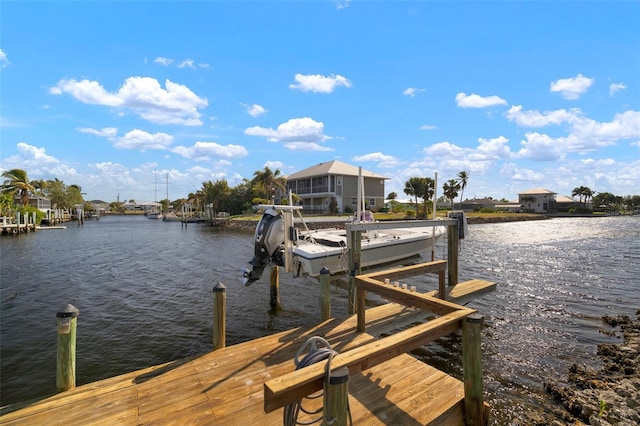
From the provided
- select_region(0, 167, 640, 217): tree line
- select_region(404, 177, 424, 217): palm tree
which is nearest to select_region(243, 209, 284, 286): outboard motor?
select_region(0, 167, 640, 217): tree line

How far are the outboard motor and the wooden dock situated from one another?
15.0ft

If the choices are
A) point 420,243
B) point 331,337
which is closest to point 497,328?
point 331,337

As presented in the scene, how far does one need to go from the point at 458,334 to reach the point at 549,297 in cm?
660

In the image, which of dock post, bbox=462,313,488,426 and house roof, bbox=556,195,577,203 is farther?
house roof, bbox=556,195,577,203

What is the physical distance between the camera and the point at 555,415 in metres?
5.44

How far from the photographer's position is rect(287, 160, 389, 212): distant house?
A: 177 ft

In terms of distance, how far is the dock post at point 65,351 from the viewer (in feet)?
15.3

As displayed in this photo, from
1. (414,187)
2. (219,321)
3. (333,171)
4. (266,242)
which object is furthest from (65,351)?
(414,187)

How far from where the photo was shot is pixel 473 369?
3.88 m

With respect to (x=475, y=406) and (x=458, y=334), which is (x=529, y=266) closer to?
(x=458, y=334)

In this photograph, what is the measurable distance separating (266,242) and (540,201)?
106 m

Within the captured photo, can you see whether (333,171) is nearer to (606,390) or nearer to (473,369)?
(606,390)

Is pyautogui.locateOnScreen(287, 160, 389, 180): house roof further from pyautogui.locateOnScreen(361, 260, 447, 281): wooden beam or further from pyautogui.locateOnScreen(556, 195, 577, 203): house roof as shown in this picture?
pyautogui.locateOnScreen(556, 195, 577, 203): house roof

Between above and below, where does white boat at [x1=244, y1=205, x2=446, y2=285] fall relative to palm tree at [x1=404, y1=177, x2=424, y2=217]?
below
